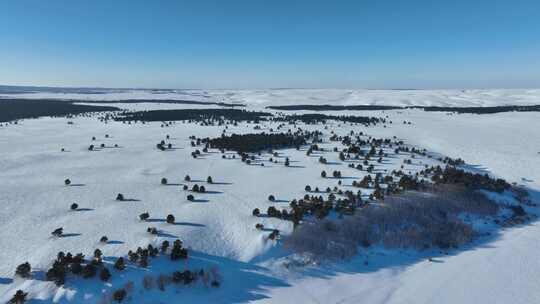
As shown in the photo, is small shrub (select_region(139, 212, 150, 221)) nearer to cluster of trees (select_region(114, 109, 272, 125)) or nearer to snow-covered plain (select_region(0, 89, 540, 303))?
snow-covered plain (select_region(0, 89, 540, 303))

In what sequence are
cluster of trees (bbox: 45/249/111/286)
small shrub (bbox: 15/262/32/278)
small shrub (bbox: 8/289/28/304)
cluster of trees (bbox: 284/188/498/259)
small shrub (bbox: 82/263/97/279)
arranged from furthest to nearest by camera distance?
cluster of trees (bbox: 284/188/498/259), small shrub (bbox: 82/263/97/279), small shrub (bbox: 15/262/32/278), cluster of trees (bbox: 45/249/111/286), small shrub (bbox: 8/289/28/304)

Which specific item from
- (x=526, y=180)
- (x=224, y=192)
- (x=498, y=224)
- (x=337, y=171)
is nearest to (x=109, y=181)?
(x=224, y=192)

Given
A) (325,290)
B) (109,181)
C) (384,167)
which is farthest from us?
(384,167)

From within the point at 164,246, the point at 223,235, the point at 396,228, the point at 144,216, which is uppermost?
the point at 144,216

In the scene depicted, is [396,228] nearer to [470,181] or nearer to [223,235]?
[223,235]

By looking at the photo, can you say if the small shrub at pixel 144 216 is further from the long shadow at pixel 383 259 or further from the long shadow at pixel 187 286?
the long shadow at pixel 383 259

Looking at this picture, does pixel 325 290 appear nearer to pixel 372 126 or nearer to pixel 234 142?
pixel 234 142

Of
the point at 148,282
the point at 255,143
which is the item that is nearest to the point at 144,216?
the point at 148,282

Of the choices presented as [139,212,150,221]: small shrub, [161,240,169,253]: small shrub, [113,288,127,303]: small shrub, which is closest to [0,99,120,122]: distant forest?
[139,212,150,221]: small shrub

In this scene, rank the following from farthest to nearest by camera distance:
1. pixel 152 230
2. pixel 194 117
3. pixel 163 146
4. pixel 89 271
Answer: pixel 194 117 < pixel 163 146 < pixel 152 230 < pixel 89 271

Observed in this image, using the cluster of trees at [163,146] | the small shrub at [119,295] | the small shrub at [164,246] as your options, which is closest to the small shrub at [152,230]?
the small shrub at [164,246]

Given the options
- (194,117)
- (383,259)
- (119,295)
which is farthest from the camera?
(194,117)
